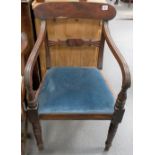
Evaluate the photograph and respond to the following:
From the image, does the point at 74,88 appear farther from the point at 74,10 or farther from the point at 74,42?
the point at 74,10

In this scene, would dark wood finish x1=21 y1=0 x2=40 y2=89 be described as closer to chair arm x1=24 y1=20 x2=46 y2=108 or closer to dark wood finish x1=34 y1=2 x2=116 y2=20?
dark wood finish x1=34 y1=2 x2=116 y2=20

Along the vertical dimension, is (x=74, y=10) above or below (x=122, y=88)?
above

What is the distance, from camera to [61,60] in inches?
58.7

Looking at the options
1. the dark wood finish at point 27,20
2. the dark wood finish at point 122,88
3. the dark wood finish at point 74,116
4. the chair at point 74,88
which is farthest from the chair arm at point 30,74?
the dark wood finish at point 122,88

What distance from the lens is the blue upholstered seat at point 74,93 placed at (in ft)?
3.13

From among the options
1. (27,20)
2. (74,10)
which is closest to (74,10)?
(74,10)

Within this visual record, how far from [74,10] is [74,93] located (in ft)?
1.61

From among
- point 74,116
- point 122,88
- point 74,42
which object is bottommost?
point 74,116

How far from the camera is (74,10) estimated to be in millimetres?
1096

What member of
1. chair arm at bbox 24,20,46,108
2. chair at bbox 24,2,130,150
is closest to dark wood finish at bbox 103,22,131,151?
chair at bbox 24,2,130,150
